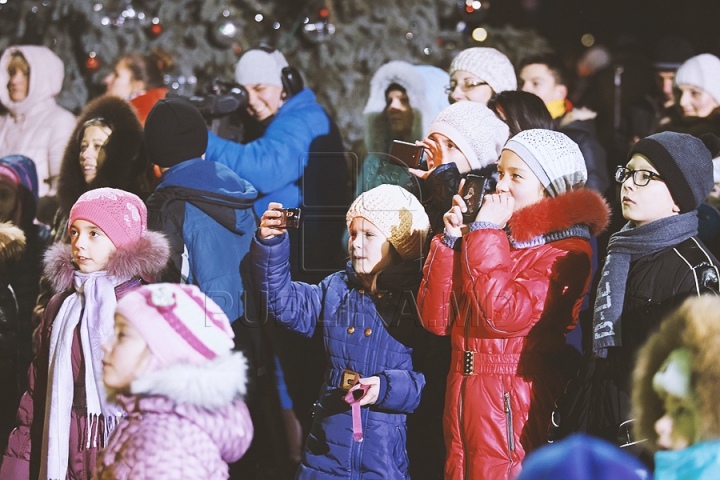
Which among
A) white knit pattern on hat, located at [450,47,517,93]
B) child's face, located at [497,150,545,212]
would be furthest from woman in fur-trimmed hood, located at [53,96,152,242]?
child's face, located at [497,150,545,212]

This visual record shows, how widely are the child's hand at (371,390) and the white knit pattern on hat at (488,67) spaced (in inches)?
79.2

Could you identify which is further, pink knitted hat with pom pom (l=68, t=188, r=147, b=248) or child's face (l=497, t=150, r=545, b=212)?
pink knitted hat with pom pom (l=68, t=188, r=147, b=248)

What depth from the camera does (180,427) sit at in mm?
2404

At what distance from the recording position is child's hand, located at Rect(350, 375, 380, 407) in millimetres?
3203

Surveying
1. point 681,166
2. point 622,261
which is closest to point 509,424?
point 622,261

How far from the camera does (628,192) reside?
9.75ft

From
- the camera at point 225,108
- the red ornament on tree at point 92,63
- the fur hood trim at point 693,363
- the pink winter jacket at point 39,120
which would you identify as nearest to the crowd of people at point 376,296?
the fur hood trim at point 693,363

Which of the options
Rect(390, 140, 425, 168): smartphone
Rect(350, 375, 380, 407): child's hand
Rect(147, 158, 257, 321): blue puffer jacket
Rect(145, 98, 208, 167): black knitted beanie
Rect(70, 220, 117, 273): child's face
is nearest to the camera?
Rect(350, 375, 380, 407): child's hand

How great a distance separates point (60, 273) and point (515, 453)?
6.43 ft

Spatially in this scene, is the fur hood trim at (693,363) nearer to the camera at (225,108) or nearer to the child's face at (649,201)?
the child's face at (649,201)

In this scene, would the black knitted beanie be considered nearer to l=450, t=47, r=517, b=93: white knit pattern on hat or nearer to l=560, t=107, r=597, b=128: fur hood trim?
l=450, t=47, r=517, b=93: white knit pattern on hat

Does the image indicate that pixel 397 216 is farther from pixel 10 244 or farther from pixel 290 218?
pixel 10 244

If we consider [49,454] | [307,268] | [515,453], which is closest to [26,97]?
[307,268]

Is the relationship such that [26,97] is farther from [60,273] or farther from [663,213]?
[663,213]
